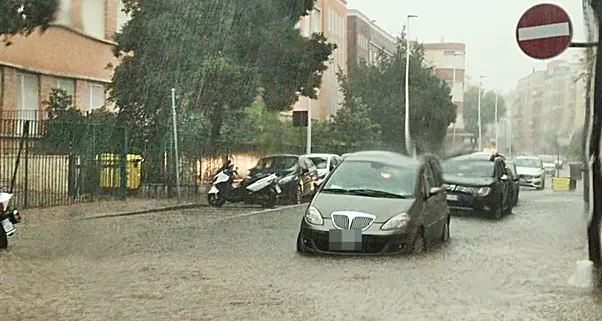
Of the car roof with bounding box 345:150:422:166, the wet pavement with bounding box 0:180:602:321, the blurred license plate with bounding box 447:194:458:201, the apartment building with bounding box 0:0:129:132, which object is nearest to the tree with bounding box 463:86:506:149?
the blurred license plate with bounding box 447:194:458:201

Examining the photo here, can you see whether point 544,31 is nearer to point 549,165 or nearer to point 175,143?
point 175,143

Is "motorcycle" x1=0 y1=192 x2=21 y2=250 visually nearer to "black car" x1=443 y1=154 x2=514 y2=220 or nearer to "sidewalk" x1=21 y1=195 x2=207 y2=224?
"sidewalk" x1=21 y1=195 x2=207 y2=224

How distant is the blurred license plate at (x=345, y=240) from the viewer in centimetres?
1161

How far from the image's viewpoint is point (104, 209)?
20.7 metres

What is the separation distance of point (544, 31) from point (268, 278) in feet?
12.5

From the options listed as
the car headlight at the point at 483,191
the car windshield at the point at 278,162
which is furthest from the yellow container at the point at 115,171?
the car headlight at the point at 483,191

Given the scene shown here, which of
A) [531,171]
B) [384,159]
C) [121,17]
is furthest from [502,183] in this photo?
[531,171]

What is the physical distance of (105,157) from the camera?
76.5 feet

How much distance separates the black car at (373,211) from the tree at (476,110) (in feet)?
50.1

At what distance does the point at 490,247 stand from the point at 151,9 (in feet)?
50.3

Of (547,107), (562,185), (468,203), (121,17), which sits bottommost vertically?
(562,185)

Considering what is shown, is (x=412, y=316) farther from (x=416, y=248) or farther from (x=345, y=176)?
(x=345, y=176)

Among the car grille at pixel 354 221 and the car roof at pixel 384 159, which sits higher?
the car roof at pixel 384 159

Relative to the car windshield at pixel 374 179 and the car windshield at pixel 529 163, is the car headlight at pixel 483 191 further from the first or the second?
the car windshield at pixel 529 163
